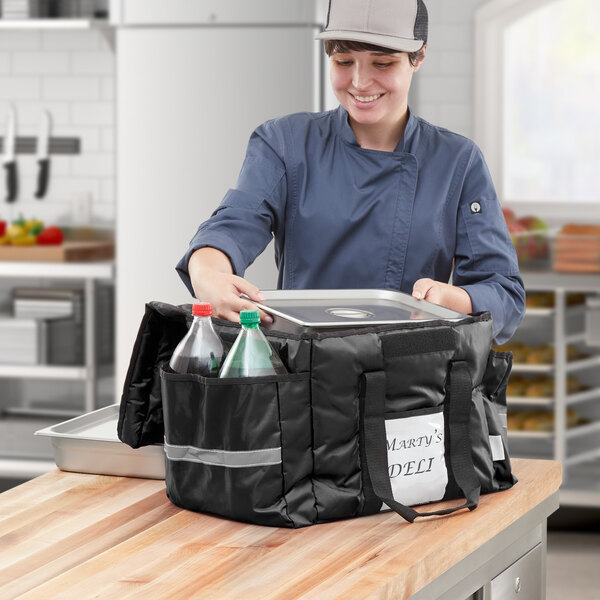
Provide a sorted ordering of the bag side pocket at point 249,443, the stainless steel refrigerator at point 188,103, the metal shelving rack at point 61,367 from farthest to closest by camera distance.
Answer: the metal shelving rack at point 61,367, the stainless steel refrigerator at point 188,103, the bag side pocket at point 249,443

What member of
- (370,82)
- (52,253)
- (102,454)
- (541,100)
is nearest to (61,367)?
(52,253)

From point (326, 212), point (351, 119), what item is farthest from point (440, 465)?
point (351, 119)

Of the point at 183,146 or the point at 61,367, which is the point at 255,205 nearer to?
the point at 183,146

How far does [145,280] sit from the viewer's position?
4320 millimetres

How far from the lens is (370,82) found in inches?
73.4

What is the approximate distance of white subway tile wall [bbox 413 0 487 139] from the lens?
4.85 m

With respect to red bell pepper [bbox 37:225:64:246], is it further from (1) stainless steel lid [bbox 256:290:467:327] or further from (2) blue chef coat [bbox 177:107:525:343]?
(1) stainless steel lid [bbox 256:290:467:327]

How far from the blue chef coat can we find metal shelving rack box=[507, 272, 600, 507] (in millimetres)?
2326

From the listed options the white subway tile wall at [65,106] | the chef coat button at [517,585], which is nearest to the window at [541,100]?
the white subway tile wall at [65,106]

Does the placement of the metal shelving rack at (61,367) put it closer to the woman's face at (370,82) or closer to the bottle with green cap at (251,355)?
the woman's face at (370,82)

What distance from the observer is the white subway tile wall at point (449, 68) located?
4852 mm

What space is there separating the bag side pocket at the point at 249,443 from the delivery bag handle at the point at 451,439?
0.30 feet

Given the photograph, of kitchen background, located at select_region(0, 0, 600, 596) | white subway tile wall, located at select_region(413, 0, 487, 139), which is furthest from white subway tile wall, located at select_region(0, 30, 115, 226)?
white subway tile wall, located at select_region(413, 0, 487, 139)

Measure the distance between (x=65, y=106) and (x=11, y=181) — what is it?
48 cm
